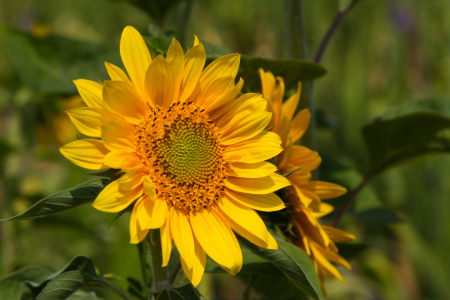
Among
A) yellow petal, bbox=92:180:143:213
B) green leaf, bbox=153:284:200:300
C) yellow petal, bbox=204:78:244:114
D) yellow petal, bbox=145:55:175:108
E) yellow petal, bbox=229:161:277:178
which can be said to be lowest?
green leaf, bbox=153:284:200:300

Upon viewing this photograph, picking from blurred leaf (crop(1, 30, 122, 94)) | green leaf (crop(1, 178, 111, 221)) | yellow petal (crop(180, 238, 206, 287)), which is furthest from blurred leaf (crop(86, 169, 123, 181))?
blurred leaf (crop(1, 30, 122, 94))

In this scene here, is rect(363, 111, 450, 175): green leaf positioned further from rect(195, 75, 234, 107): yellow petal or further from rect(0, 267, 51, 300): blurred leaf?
rect(0, 267, 51, 300): blurred leaf

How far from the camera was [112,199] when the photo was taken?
1.53 ft

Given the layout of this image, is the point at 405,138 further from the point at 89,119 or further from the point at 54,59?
the point at 54,59

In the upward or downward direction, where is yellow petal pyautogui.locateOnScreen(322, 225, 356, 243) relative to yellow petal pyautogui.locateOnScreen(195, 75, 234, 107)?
downward

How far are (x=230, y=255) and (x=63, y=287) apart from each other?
21cm

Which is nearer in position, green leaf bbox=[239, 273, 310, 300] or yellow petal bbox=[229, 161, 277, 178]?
yellow petal bbox=[229, 161, 277, 178]

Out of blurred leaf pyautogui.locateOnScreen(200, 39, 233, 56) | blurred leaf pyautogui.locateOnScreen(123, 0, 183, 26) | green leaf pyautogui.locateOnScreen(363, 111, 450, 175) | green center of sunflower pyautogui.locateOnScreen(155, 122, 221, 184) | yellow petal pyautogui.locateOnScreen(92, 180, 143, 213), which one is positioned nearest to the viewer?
yellow petal pyautogui.locateOnScreen(92, 180, 143, 213)

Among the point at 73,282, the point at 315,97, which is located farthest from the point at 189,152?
the point at 315,97

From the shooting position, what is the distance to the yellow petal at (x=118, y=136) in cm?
48

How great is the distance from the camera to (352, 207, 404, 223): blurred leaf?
92cm

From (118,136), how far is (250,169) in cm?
17

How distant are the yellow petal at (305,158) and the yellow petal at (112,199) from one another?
24 cm

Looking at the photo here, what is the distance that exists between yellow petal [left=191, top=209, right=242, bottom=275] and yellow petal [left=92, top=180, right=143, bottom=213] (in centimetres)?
9
